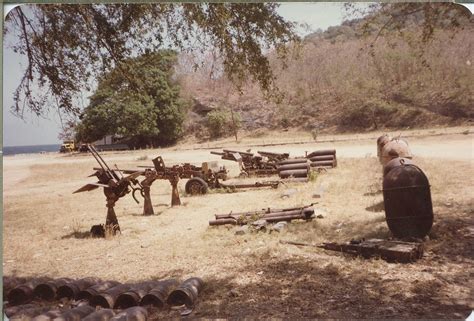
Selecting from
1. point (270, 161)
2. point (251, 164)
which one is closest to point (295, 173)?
point (270, 161)

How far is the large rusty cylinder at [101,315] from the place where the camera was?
4.70 m

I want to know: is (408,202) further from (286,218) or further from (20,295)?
(20,295)

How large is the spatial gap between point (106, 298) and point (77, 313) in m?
0.47

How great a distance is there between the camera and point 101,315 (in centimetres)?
479

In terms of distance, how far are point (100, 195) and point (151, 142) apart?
25.4 ft

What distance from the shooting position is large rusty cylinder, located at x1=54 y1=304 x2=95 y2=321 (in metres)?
4.70

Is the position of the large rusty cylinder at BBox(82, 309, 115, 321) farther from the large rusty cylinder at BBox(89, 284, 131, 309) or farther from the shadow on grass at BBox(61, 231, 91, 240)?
the shadow on grass at BBox(61, 231, 91, 240)

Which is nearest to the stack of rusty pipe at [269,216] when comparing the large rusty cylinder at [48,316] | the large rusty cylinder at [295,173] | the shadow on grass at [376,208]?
the shadow on grass at [376,208]

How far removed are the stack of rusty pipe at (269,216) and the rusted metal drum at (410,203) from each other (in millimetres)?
2446

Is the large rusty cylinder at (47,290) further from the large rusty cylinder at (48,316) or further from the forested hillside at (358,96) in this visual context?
the forested hillside at (358,96)

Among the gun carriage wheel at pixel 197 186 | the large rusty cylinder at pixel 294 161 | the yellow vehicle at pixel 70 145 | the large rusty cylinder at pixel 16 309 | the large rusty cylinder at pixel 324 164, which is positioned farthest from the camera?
the large rusty cylinder at pixel 324 164

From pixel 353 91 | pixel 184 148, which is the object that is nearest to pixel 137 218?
pixel 184 148

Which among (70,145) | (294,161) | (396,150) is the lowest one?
(294,161)

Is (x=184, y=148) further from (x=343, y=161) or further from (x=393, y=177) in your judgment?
(x=393, y=177)
